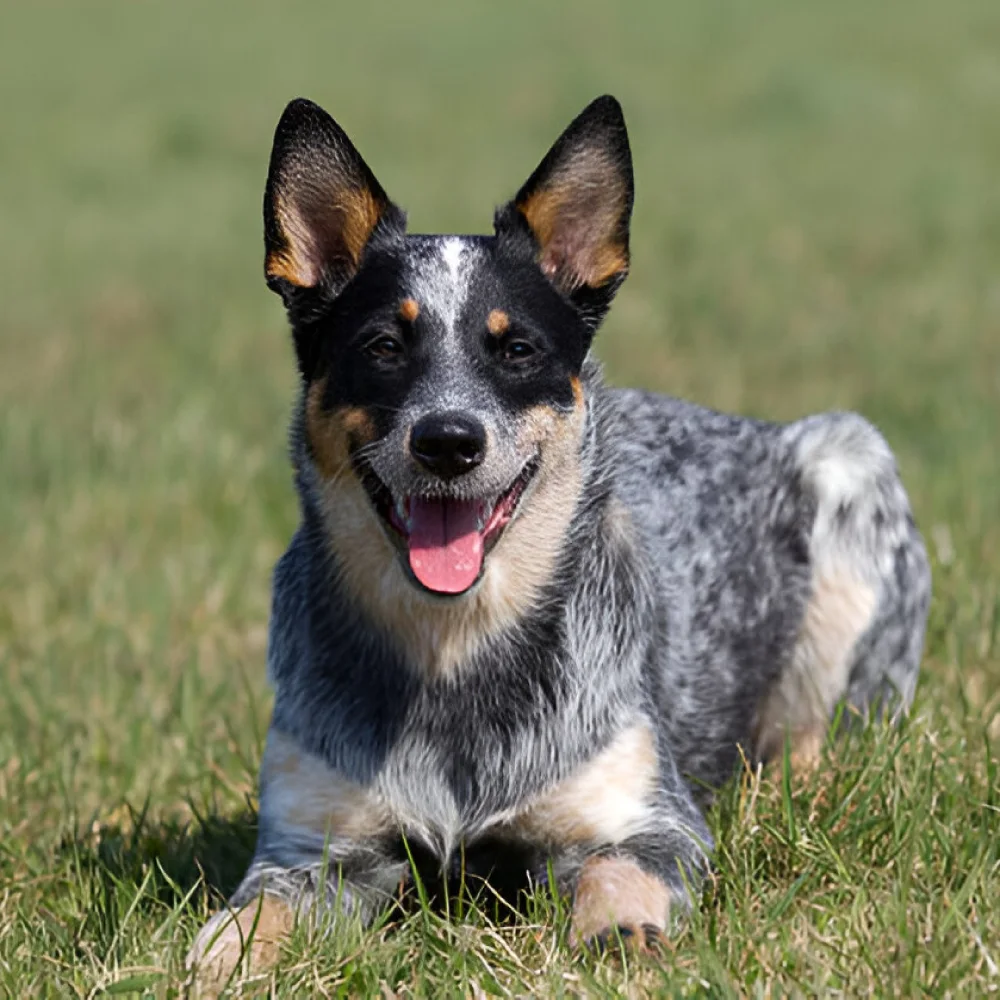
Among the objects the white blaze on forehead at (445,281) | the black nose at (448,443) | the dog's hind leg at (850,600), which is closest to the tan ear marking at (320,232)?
the white blaze on forehead at (445,281)

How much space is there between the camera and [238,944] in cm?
378

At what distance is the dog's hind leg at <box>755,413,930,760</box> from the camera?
5.30 m

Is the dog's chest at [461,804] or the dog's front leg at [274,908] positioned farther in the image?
the dog's chest at [461,804]

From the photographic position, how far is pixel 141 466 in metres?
8.46

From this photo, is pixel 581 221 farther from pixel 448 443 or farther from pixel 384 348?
pixel 448 443

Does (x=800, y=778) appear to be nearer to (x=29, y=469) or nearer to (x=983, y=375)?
(x=29, y=469)

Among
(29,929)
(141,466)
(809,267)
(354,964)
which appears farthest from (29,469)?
(809,267)

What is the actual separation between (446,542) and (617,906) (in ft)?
2.90

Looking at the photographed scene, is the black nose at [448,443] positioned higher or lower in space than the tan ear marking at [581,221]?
lower

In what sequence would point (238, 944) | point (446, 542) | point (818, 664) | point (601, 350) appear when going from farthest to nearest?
point (601, 350)
point (818, 664)
point (446, 542)
point (238, 944)

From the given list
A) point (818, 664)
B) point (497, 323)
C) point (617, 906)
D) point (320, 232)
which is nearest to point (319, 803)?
point (617, 906)

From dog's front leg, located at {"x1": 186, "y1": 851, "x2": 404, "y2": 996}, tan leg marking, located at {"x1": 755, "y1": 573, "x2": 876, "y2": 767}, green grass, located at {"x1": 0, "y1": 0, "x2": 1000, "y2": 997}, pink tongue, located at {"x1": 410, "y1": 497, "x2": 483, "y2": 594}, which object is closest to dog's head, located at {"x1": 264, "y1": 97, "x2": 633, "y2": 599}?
pink tongue, located at {"x1": 410, "y1": 497, "x2": 483, "y2": 594}

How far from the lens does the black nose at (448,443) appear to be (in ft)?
12.6

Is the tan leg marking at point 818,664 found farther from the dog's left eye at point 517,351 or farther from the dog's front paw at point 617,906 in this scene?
the dog's left eye at point 517,351
